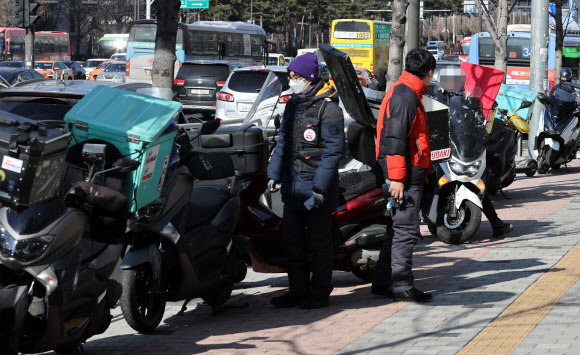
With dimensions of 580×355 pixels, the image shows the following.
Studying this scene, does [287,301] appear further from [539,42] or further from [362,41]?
[362,41]

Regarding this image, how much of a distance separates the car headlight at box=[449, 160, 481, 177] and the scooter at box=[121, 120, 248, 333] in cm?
355

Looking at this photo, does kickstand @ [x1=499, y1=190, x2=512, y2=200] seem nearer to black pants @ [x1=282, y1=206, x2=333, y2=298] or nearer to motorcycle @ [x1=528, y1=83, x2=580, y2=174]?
motorcycle @ [x1=528, y1=83, x2=580, y2=174]

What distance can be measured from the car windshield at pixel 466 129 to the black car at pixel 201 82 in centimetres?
1904

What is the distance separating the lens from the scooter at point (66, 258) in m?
4.64

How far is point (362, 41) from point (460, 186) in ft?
146

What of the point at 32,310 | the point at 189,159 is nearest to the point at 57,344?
the point at 32,310

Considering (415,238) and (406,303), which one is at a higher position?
(415,238)

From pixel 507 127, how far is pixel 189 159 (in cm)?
716

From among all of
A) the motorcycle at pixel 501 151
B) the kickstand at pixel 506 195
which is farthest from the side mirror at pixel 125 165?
the kickstand at pixel 506 195

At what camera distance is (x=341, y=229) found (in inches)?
304

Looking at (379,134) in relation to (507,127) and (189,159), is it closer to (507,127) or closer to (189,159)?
(189,159)

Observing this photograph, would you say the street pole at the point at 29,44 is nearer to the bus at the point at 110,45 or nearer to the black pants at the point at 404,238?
the black pants at the point at 404,238

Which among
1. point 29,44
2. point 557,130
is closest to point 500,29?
point 557,130

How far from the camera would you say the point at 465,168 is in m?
10.0
